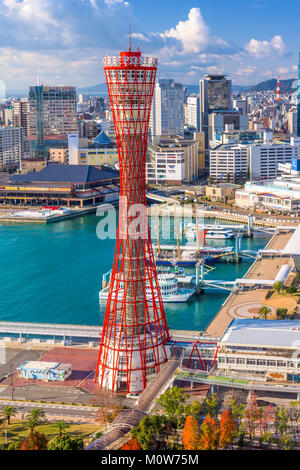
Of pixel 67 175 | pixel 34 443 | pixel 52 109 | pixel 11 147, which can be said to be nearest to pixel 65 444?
pixel 34 443

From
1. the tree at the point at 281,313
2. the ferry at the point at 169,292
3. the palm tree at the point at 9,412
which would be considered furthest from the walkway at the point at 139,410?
the ferry at the point at 169,292

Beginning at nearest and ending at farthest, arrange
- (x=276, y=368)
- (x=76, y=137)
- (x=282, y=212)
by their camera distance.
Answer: (x=276, y=368)
(x=282, y=212)
(x=76, y=137)

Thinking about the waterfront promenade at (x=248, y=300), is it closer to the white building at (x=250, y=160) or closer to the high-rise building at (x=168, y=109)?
Result: the white building at (x=250, y=160)

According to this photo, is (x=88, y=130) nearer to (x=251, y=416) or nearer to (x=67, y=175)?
(x=67, y=175)

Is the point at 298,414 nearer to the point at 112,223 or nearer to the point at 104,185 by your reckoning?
the point at 112,223

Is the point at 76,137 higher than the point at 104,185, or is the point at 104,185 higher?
the point at 76,137
